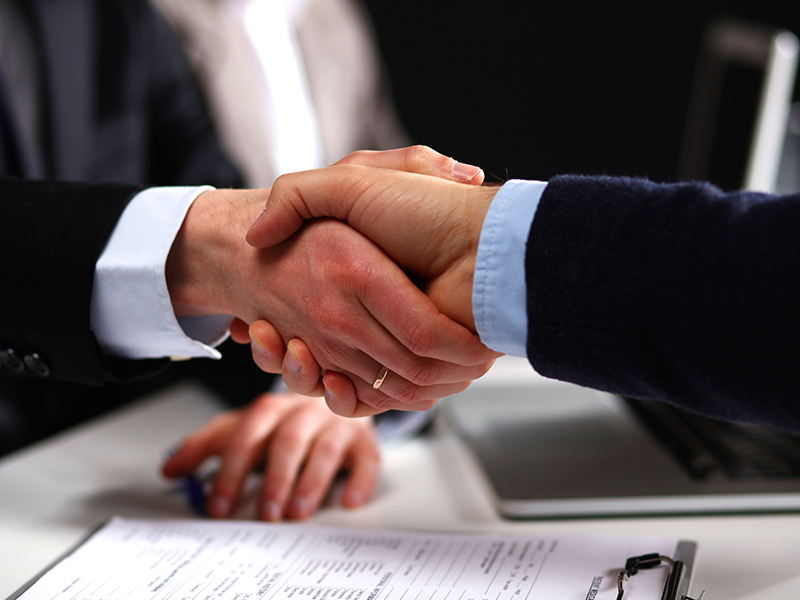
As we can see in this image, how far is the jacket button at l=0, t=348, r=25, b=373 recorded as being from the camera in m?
0.66

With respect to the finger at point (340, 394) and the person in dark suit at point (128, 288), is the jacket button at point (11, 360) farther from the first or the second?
the finger at point (340, 394)

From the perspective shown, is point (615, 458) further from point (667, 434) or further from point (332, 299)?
point (332, 299)

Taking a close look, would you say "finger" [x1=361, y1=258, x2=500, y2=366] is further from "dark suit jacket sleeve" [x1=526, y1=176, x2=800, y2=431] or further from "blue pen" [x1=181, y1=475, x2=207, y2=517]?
"blue pen" [x1=181, y1=475, x2=207, y2=517]

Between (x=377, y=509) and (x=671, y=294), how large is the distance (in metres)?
0.42

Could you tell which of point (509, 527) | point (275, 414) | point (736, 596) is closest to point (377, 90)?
point (275, 414)

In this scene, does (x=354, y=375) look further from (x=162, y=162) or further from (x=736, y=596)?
(x=162, y=162)

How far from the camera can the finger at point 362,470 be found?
28.0 inches

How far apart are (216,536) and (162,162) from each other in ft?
3.48

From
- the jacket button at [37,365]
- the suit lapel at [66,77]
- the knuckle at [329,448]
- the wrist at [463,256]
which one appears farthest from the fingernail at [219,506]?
the suit lapel at [66,77]

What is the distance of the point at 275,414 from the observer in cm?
78

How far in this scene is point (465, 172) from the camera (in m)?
0.61

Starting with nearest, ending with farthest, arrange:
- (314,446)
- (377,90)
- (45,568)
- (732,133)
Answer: (45,568) < (314,446) < (732,133) < (377,90)

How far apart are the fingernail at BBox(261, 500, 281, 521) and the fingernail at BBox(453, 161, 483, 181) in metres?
0.39

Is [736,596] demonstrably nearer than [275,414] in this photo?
Yes
